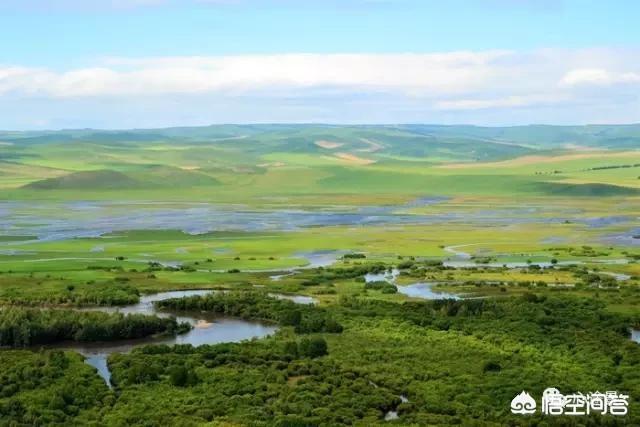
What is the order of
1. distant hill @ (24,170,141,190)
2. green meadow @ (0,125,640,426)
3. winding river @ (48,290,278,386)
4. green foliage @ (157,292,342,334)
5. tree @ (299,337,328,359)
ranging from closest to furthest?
green meadow @ (0,125,640,426), tree @ (299,337,328,359), winding river @ (48,290,278,386), green foliage @ (157,292,342,334), distant hill @ (24,170,141,190)

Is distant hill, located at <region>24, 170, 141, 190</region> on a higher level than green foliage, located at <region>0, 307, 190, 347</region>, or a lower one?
lower

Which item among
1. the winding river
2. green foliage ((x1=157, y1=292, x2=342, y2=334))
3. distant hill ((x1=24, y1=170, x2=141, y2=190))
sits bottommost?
distant hill ((x1=24, y1=170, x2=141, y2=190))

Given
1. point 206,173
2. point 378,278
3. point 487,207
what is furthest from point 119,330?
point 206,173

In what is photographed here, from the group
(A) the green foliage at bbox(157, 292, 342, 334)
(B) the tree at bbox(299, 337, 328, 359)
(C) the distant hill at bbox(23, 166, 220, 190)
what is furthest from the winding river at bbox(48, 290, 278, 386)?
(C) the distant hill at bbox(23, 166, 220, 190)

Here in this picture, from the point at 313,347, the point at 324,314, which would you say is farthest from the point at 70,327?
the point at 313,347

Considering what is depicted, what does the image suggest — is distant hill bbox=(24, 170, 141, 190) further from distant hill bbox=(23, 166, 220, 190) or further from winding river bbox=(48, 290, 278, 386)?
winding river bbox=(48, 290, 278, 386)

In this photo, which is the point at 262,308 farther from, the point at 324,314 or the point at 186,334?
the point at 186,334

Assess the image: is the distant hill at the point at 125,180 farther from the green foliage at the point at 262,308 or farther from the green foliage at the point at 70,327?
the green foliage at the point at 70,327

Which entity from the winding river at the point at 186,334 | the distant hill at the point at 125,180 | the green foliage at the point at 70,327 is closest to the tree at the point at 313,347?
the winding river at the point at 186,334

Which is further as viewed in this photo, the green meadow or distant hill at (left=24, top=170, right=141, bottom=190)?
distant hill at (left=24, top=170, right=141, bottom=190)

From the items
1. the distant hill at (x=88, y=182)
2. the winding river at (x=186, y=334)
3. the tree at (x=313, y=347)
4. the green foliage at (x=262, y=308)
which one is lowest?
the distant hill at (x=88, y=182)

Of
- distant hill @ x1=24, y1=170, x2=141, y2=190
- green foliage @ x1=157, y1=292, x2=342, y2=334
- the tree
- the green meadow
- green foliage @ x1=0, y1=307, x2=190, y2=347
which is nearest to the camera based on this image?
the green meadow
